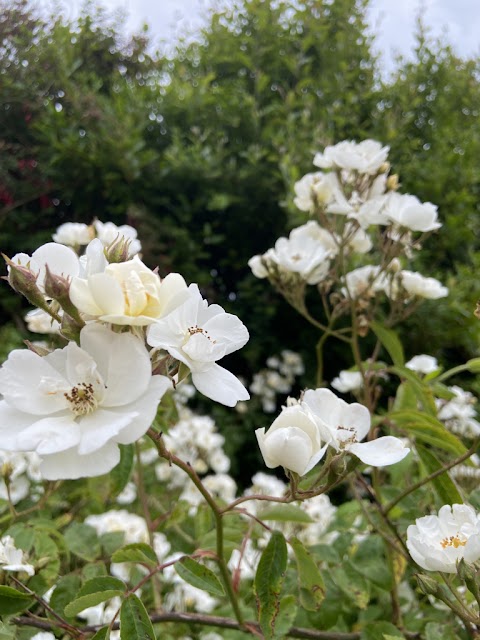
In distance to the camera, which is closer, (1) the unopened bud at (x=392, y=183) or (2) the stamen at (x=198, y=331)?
(2) the stamen at (x=198, y=331)

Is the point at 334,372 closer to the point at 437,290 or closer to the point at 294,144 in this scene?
the point at 294,144

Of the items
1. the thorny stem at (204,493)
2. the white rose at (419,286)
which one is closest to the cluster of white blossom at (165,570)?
the thorny stem at (204,493)

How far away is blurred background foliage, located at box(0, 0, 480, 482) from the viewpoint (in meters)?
3.06

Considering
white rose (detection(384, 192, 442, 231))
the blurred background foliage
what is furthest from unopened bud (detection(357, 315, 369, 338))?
the blurred background foliage

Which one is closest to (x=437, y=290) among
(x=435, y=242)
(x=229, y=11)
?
(x=435, y=242)

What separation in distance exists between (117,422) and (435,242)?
337 cm

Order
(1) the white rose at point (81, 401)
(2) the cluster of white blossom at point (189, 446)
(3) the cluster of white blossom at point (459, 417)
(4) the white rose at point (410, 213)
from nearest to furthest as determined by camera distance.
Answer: (1) the white rose at point (81, 401) → (4) the white rose at point (410, 213) → (3) the cluster of white blossom at point (459, 417) → (2) the cluster of white blossom at point (189, 446)

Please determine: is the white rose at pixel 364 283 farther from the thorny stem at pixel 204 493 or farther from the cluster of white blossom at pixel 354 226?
the thorny stem at pixel 204 493

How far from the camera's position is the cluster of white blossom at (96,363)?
46 cm

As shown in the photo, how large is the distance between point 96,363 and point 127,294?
3.3 inches

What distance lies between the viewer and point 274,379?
3111 mm

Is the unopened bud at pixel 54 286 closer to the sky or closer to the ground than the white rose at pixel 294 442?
closer to the sky

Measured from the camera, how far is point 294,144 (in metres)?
3.04

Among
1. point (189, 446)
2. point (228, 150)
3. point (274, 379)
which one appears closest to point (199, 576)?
point (189, 446)
